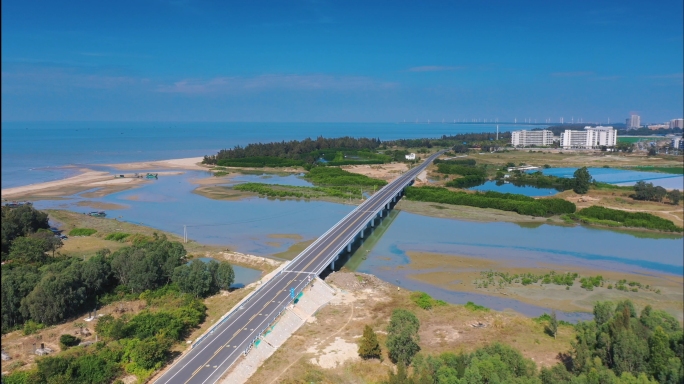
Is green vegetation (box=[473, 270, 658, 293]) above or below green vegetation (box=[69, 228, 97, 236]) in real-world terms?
below

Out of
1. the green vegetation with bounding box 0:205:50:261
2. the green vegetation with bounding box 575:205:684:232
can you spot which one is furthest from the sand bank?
the green vegetation with bounding box 575:205:684:232

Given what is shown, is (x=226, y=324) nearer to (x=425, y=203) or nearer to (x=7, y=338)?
(x=7, y=338)

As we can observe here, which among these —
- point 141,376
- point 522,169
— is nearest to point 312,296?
point 141,376

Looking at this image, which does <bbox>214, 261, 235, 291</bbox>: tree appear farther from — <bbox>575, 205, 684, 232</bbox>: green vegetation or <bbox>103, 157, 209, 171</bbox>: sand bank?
<bbox>103, 157, 209, 171</bbox>: sand bank

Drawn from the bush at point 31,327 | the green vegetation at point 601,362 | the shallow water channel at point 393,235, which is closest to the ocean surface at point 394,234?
the shallow water channel at point 393,235

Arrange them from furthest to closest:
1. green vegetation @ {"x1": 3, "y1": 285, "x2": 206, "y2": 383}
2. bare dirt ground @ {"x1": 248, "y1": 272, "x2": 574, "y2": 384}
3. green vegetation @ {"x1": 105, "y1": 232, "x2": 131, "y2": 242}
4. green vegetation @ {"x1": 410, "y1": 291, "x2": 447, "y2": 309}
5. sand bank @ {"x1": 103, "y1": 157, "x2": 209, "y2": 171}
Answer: sand bank @ {"x1": 103, "y1": 157, "x2": 209, "y2": 171}, green vegetation @ {"x1": 105, "y1": 232, "x2": 131, "y2": 242}, green vegetation @ {"x1": 410, "y1": 291, "x2": 447, "y2": 309}, bare dirt ground @ {"x1": 248, "y1": 272, "x2": 574, "y2": 384}, green vegetation @ {"x1": 3, "y1": 285, "x2": 206, "y2": 383}

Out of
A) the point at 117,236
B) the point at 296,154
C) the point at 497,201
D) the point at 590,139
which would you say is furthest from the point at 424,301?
the point at 590,139
